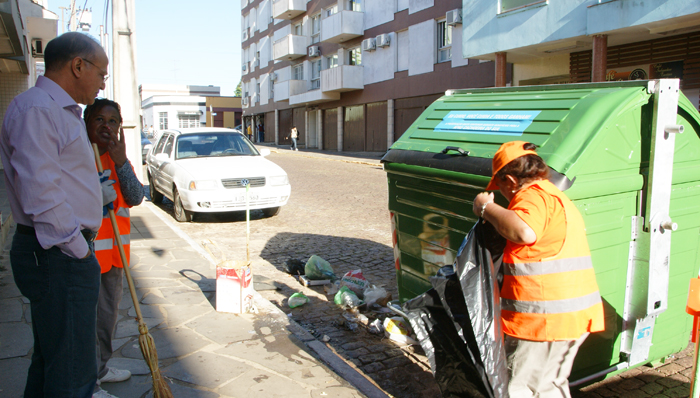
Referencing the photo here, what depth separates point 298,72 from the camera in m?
37.2

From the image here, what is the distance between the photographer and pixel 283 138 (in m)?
40.4

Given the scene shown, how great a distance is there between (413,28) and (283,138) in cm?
1865

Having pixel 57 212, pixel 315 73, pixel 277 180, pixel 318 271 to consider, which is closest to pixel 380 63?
pixel 315 73

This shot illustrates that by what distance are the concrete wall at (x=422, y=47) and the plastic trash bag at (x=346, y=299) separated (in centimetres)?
1968

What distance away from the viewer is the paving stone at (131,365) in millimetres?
3375

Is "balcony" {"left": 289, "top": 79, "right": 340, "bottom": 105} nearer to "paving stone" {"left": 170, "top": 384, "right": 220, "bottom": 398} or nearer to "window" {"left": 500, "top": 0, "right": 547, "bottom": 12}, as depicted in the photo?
"window" {"left": 500, "top": 0, "right": 547, "bottom": 12}

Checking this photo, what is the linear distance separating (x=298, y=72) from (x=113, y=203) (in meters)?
35.6

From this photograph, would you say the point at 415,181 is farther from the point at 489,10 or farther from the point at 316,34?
the point at 316,34

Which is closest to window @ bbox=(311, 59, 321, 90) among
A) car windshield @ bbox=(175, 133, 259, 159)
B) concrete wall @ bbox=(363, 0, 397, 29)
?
concrete wall @ bbox=(363, 0, 397, 29)

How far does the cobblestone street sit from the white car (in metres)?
0.40

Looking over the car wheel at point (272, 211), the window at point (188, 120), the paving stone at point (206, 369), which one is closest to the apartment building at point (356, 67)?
the car wheel at point (272, 211)

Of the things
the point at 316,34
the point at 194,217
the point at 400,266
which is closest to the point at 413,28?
the point at 316,34

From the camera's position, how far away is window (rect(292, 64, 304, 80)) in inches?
1436

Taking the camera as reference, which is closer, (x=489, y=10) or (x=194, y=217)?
(x=194, y=217)
